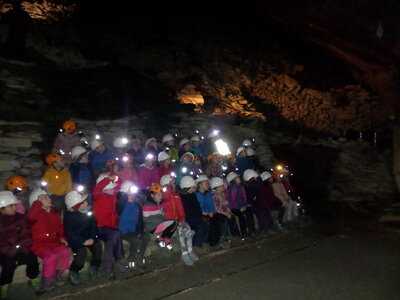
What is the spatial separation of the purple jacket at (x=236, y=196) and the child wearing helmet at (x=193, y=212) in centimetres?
110

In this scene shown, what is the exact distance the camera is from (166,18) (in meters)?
14.9

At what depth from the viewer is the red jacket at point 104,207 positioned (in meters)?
5.30

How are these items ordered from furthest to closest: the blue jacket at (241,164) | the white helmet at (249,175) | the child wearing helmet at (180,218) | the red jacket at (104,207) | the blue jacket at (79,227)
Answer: the blue jacket at (241,164)
the white helmet at (249,175)
the child wearing helmet at (180,218)
the red jacket at (104,207)
the blue jacket at (79,227)

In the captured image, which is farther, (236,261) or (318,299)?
(236,261)

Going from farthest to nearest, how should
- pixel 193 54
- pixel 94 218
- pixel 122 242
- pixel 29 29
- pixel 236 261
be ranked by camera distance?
pixel 193 54 < pixel 29 29 < pixel 236 261 < pixel 122 242 < pixel 94 218

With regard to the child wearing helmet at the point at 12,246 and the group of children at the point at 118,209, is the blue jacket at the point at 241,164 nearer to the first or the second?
the group of children at the point at 118,209

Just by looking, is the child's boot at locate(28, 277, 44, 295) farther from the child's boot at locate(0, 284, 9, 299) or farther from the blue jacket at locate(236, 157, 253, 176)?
the blue jacket at locate(236, 157, 253, 176)

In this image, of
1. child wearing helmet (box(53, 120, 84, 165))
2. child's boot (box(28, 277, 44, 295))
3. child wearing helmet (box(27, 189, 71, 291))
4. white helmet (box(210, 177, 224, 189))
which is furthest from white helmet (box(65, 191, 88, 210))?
white helmet (box(210, 177, 224, 189))

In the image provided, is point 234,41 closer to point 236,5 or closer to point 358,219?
point 236,5

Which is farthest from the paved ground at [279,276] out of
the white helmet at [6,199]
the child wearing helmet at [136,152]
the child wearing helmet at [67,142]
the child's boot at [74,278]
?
the child wearing helmet at [67,142]

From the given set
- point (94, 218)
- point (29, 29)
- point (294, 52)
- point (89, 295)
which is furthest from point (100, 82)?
point (89, 295)

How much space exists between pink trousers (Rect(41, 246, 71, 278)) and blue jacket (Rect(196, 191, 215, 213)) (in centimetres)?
278

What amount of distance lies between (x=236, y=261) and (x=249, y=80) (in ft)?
31.3

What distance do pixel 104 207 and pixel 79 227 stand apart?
58 centimetres
